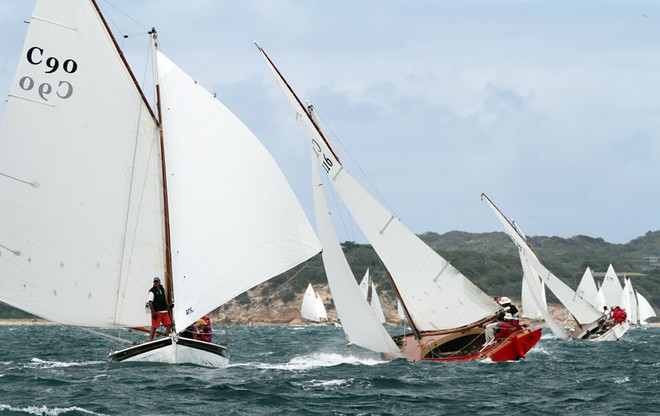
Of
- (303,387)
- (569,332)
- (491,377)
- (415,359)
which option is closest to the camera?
(303,387)

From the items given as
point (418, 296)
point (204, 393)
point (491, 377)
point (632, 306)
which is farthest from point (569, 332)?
point (632, 306)

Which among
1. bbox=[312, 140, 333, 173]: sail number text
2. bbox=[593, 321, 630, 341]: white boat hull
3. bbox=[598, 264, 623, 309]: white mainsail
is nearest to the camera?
bbox=[312, 140, 333, 173]: sail number text

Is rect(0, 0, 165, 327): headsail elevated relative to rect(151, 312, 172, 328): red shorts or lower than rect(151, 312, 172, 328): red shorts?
elevated

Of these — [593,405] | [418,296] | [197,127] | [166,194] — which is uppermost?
[197,127]

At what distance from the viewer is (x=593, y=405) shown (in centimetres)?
2117

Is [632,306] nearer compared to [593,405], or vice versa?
[593,405]

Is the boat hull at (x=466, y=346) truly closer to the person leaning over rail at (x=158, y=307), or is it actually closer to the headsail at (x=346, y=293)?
the headsail at (x=346, y=293)

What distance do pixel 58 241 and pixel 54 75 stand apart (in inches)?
190

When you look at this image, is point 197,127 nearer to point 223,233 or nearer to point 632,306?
point 223,233

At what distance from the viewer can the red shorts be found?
93.5ft

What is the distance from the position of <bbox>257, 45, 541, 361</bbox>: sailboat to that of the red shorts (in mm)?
5758

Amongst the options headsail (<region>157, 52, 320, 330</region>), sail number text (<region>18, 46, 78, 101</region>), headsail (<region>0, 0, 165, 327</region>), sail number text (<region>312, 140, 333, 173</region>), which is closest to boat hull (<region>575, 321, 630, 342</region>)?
sail number text (<region>312, 140, 333, 173</region>)

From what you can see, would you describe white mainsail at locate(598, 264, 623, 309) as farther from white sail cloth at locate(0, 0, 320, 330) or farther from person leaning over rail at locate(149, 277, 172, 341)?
person leaning over rail at locate(149, 277, 172, 341)

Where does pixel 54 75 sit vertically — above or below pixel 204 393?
above
